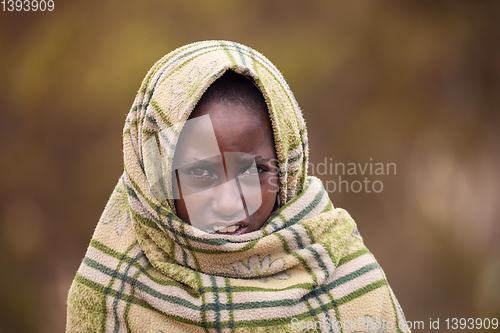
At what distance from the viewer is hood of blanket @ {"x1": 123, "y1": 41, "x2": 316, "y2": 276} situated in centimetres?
87

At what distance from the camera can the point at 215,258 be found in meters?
0.91

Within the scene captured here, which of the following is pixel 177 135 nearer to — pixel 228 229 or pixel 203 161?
pixel 203 161

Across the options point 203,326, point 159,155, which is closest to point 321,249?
point 203,326

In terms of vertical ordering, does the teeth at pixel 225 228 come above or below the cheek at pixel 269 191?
below

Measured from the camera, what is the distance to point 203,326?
2.87 feet

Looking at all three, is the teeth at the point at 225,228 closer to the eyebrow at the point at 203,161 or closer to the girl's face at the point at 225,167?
the girl's face at the point at 225,167

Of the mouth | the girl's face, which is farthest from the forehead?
the mouth

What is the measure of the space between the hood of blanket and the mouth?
0.05 ft

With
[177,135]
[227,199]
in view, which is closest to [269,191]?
[227,199]

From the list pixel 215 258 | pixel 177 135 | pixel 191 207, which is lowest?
pixel 215 258

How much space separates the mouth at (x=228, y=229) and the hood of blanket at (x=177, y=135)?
0.05ft

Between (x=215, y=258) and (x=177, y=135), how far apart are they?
254 mm

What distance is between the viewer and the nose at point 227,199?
853 millimetres

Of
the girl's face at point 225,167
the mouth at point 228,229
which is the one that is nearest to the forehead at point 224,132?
the girl's face at point 225,167
